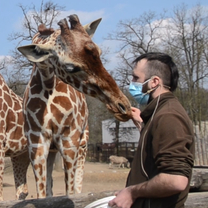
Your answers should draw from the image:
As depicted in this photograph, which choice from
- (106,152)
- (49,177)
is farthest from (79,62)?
(106,152)

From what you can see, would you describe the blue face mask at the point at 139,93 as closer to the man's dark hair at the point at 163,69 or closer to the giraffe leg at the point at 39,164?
the man's dark hair at the point at 163,69

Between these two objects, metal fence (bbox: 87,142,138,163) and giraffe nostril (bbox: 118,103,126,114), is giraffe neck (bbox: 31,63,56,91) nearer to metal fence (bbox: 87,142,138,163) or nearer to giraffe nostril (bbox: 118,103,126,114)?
giraffe nostril (bbox: 118,103,126,114)

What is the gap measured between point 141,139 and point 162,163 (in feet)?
1.07

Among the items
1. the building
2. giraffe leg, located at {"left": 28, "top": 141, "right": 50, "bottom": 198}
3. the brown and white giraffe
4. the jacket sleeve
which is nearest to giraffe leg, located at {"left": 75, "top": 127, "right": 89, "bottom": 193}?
the brown and white giraffe

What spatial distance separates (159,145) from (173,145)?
0.29 ft

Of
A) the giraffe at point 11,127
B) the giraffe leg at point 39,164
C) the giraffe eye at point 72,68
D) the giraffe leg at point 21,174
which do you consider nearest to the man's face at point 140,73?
the giraffe eye at point 72,68

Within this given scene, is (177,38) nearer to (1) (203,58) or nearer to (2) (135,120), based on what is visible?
(1) (203,58)

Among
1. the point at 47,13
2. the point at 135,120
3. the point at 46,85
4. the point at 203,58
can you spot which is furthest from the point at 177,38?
the point at 135,120

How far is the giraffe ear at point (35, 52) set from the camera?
4.04 metres

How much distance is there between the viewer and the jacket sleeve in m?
2.10

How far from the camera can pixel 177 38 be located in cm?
2308

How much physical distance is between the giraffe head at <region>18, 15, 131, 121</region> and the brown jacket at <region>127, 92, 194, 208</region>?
117cm

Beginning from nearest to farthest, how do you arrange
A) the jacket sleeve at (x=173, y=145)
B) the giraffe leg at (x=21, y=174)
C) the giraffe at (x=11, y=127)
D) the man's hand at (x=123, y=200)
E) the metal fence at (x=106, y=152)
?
the jacket sleeve at (x=173, y=145) → the man's hand at (x=123, y=200) → the giraffe at (x=11, y=127) → the giraffe leg at (x=21, y=174) → the metal fence at (x=106, y=152)

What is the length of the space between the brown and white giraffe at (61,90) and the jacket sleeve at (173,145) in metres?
1.29
